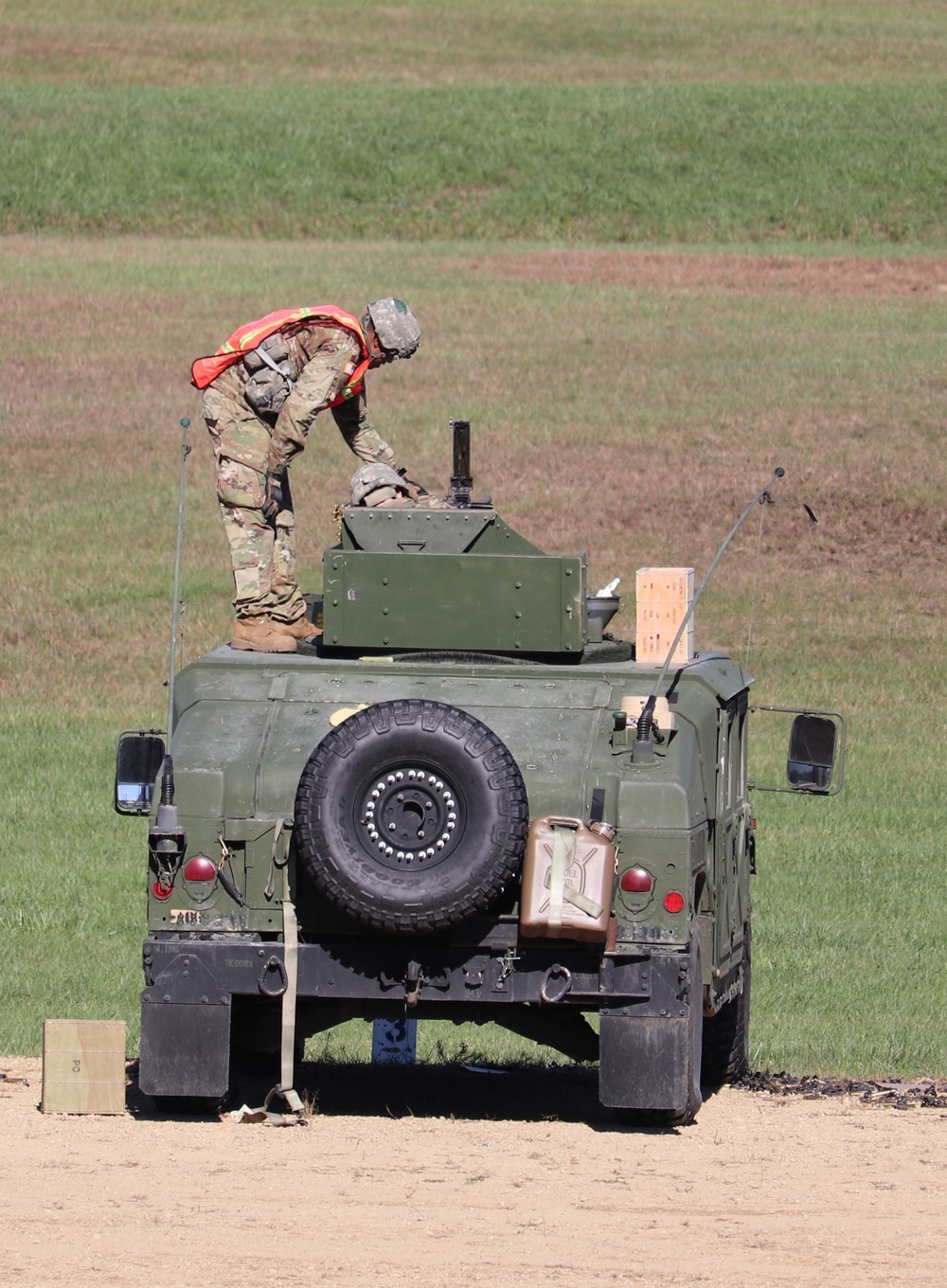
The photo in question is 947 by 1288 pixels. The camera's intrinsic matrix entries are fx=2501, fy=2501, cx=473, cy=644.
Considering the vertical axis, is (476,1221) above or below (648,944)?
below

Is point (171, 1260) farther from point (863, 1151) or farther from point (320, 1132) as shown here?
point (863, 1151)

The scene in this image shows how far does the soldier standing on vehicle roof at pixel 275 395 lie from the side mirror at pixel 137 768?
1.14 metres

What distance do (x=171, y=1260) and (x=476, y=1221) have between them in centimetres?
105

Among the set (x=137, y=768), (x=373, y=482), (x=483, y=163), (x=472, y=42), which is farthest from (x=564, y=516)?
(x=472, y=42)

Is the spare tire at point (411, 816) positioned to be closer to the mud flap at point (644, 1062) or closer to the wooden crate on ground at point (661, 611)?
the mud flap at point (644, 1062)

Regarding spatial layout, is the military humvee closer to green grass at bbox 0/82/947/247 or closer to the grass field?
A: the grass field

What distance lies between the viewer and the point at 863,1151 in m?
9.30

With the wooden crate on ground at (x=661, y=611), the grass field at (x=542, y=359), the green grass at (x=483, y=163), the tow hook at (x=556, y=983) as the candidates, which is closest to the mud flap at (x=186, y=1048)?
the tow hook at (x=556, y=983)

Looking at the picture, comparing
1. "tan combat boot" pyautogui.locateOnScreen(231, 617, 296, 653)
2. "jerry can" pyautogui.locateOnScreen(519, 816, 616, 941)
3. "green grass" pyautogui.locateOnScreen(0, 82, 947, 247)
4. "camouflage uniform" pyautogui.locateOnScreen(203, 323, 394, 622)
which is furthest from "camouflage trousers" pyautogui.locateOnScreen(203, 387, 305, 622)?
"green grass" pyautogui.locateOnScreen(0, 82, 947, 247)

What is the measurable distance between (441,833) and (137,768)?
66.9 inches

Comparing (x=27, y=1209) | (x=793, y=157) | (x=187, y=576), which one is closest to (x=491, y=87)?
(x=793, y=157)

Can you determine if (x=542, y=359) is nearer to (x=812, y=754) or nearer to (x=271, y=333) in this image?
(x=271, y=333)

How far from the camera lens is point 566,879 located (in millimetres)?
8781

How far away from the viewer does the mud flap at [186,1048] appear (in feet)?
30.2
